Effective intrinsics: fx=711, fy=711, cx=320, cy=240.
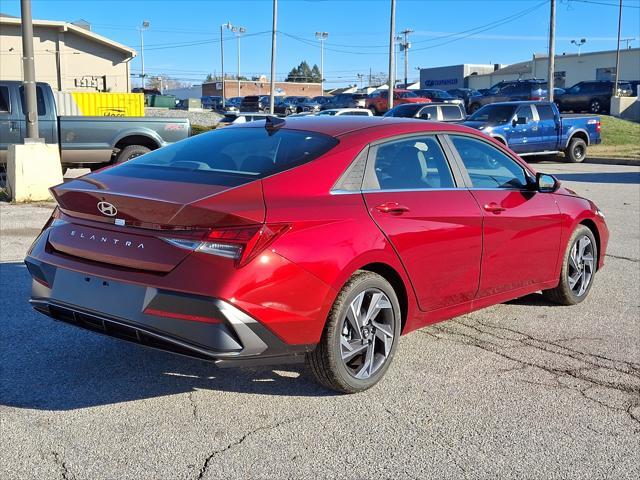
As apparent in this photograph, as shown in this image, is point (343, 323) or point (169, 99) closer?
point (343, 323)

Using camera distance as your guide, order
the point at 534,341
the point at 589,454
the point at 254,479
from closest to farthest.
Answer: the point at 254,479 → the point at 589,454 → the point at 534,341

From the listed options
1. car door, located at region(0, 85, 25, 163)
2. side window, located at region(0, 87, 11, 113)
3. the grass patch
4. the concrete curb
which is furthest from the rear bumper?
the grass patch

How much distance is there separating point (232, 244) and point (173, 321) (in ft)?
1.61

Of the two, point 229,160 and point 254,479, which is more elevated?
point 229,160

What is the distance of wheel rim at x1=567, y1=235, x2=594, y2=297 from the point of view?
617cm

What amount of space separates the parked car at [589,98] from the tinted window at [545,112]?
22.1m

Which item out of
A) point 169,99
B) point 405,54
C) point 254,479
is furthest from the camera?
point 405,54

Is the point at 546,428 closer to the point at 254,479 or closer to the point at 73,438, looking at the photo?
the point at 254,479

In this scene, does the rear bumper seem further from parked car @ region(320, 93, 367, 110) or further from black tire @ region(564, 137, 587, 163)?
parked car @ region(320, 93, 367, 110)

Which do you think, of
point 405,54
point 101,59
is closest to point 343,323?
point 101,59

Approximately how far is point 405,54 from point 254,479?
335 feet


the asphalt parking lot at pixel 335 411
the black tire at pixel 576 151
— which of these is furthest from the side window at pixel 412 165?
the black tire at pixel 576 151

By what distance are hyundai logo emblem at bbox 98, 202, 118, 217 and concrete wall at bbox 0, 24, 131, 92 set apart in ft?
111

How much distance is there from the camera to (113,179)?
4.18 meters
